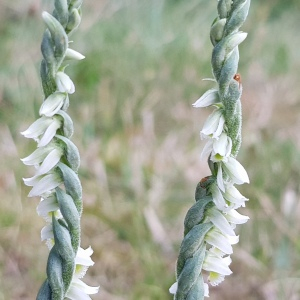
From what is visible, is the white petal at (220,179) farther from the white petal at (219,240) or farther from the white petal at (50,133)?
the white petal at (50,133)

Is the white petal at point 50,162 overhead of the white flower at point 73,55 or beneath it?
beneath

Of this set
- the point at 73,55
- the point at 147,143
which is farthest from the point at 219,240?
the point at 147,143

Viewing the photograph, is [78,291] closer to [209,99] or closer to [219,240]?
[219,240]

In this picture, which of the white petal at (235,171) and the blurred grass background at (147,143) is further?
the blurred grass background at (147,143)

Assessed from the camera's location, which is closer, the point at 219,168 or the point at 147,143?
the point at 219,168

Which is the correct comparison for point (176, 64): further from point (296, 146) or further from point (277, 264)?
point (277, 264)

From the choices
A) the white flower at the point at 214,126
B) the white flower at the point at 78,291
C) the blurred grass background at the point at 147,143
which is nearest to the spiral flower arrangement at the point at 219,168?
the white flower at the point at 214,126

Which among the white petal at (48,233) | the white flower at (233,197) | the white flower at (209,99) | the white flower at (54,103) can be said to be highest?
the white flower at (209,99)
